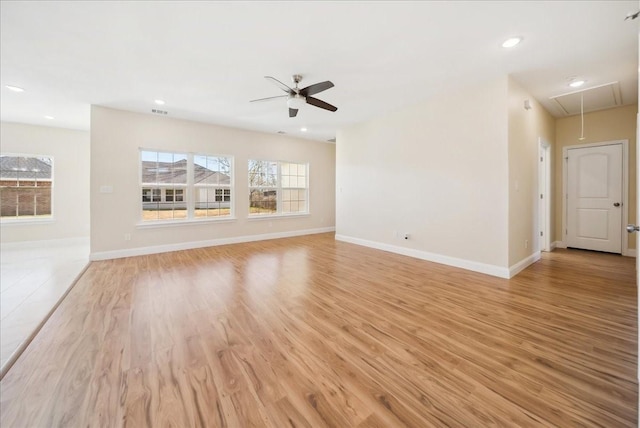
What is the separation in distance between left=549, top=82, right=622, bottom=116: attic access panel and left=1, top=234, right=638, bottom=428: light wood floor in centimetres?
277

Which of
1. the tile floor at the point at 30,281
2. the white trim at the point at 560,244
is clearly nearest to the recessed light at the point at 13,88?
the tile floor at the point at 30,281

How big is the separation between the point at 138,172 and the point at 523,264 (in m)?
6.87

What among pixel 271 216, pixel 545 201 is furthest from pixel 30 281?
pixel 545 201

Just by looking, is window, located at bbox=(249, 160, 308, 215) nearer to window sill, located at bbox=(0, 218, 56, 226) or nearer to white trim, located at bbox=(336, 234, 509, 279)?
white trim, located at bbox=(336, 234, 509, 279)

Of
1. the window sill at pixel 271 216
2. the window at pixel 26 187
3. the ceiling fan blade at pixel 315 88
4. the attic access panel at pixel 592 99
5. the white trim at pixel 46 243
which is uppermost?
the attic access panel at pixel 592 99

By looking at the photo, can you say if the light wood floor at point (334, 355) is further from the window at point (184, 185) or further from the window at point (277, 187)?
the window at point (277, 187)

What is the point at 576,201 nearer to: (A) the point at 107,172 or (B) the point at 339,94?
(B) the point at 339,94

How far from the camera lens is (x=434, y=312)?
246cm

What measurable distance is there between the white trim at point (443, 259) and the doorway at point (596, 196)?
121 inches

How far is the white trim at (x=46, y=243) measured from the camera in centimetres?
544

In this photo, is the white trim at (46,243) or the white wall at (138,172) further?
the white trim at (46,243)

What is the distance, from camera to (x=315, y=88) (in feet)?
10.3

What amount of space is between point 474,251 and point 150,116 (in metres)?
6.30

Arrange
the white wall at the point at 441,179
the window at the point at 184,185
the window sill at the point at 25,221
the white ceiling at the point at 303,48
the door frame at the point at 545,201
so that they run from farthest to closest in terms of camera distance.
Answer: the window sill at the point at 25,221 → the window at the point at 184,185 → the door frame at the point at 545,201 → the white wall at the point at 441,179 → the white ceiling at the point at 303,48
